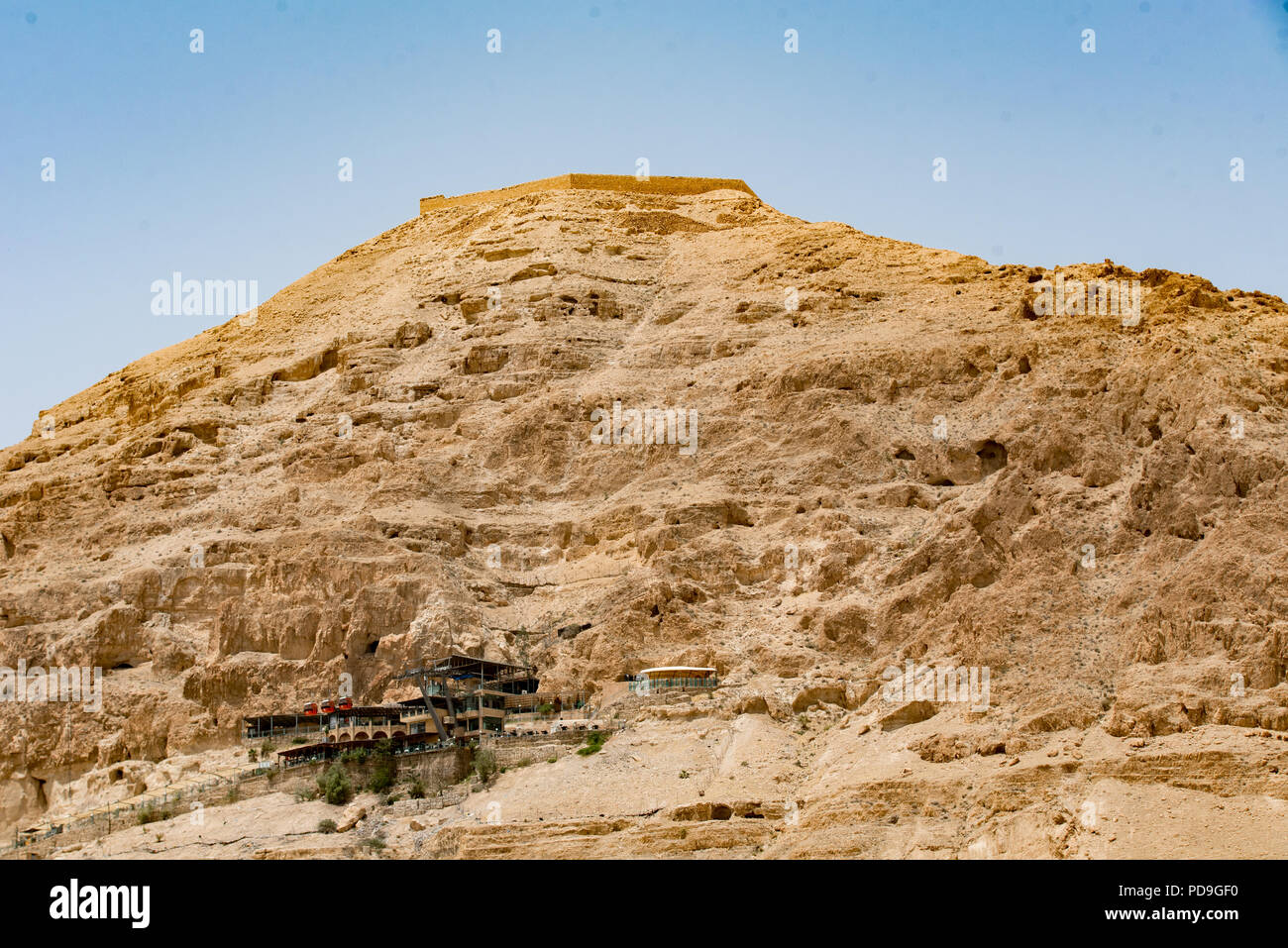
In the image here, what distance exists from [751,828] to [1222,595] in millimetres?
13552

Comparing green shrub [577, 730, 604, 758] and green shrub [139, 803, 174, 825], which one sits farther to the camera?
green shrub [139, 803, 174, 825]

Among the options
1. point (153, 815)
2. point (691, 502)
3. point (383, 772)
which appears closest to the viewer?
point (153, 815)

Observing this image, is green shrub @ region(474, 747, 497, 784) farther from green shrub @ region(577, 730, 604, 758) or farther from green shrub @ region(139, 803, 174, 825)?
green shrub @ region(139, 803, 174, 825)

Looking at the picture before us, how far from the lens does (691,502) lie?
189 feet

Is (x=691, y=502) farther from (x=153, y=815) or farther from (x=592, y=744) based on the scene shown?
(x=153, y=815)

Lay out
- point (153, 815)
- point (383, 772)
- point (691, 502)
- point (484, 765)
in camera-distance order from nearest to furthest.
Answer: point (484, 765) → point (153, 815) → point (383, 772) → point (691, 502)

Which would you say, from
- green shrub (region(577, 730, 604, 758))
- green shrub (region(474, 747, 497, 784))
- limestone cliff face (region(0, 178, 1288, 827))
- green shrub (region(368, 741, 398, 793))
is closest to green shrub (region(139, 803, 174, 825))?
limestone cliff face (region(0, 178, 1288, 827))

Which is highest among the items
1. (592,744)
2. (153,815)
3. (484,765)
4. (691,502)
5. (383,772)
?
(691,502)

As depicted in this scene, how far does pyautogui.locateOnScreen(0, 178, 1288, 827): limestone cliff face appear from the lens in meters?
45.6

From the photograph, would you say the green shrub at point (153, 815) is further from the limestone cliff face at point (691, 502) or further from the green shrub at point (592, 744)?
the green shrub at point (592, 744)

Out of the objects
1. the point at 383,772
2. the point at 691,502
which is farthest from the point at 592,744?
the point at 691,502

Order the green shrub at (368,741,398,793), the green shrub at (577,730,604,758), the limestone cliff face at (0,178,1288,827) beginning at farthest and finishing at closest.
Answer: the green shrub at (368,741,398,793)
the green shrub at (577,730,604,758)
the limestone cliff face at (0,178,1288,827)

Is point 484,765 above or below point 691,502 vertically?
below

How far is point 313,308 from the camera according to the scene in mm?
80375
